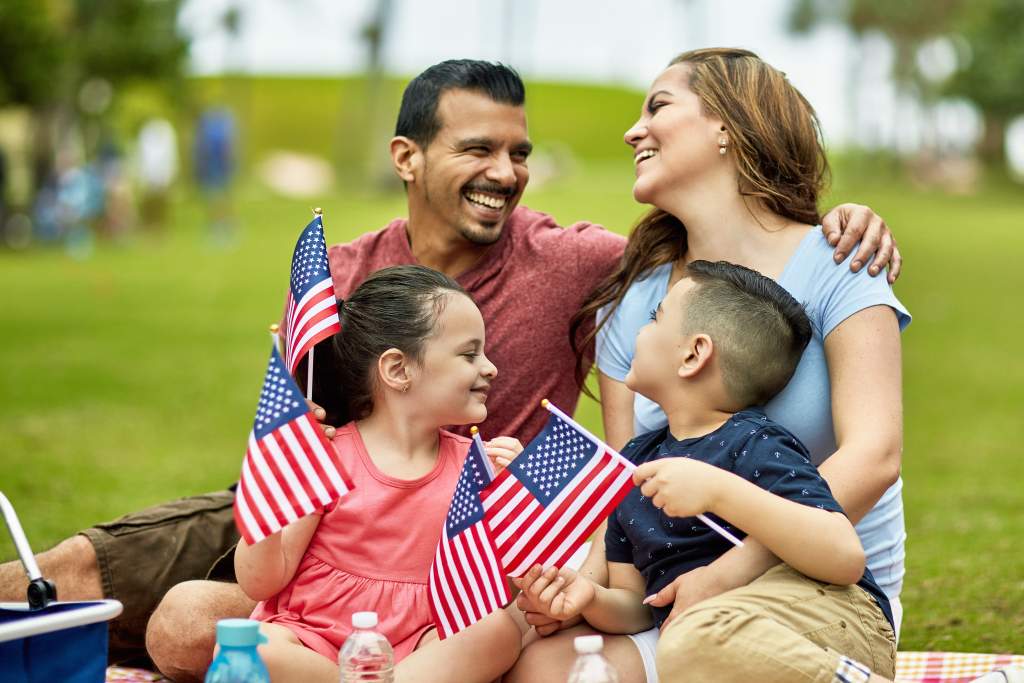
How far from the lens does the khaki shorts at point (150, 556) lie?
464cm

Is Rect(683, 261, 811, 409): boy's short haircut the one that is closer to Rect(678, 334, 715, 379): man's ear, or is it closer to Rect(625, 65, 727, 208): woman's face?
Rect(678, 334, 715, 379): man's ear

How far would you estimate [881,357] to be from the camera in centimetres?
393

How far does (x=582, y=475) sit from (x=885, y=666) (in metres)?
0.89

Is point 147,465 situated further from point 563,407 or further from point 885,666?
point 885,666

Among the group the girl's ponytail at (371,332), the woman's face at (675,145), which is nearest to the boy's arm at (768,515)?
the girl's ponytail at (371,332)

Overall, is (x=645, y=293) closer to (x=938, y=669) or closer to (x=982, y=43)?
(x=938, y=669)

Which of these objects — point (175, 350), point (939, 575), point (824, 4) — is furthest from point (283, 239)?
point (824, 4)

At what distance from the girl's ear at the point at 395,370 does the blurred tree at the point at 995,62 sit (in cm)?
5287

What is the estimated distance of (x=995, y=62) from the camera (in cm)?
5378

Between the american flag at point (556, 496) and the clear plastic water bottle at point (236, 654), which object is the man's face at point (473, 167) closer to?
the american flag at point (556, 496)

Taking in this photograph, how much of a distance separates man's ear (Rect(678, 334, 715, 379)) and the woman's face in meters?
0.70

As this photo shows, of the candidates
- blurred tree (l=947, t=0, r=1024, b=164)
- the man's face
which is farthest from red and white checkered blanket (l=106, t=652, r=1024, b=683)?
blurred tree (l=947, t=0, r=1024, b=164)

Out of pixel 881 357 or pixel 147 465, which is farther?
pixel 147 465

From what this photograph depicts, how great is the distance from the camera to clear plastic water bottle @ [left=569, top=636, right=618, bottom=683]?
3.24 m
